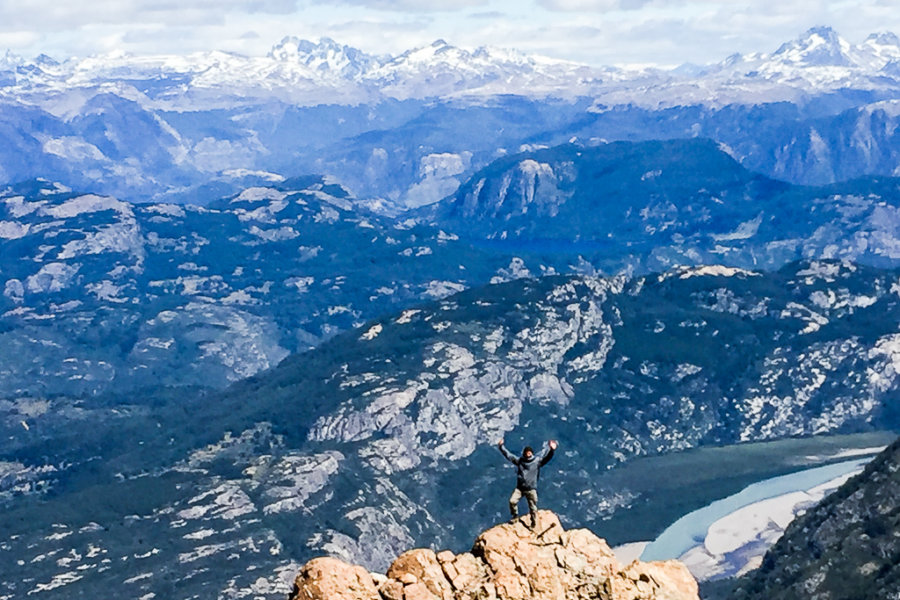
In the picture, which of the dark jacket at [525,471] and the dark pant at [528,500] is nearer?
the dark pant at [528,500]

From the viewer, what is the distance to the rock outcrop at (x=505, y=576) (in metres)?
99.6

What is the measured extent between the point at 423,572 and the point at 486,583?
521 cm

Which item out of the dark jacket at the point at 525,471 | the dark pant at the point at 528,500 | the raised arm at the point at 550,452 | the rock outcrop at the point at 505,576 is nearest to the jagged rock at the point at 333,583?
the rock outcrop at the point at 505,576

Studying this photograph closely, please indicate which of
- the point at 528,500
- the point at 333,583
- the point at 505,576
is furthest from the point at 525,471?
the point at 333,583

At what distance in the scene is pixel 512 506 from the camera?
366 ft

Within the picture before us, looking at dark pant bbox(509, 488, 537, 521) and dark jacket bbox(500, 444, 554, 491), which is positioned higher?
dark jacket bbox(500, 444, 554, 491)

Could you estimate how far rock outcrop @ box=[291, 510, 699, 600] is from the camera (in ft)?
327

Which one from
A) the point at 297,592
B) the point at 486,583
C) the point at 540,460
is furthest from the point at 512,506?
the point at 297,592

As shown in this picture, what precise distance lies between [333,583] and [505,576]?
1367 cm

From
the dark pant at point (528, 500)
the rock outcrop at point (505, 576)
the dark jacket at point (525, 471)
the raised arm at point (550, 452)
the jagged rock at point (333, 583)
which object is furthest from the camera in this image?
the dark jacket at point (525, 471)

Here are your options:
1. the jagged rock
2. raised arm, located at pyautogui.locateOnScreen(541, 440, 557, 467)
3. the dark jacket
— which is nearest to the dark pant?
the dark jacket

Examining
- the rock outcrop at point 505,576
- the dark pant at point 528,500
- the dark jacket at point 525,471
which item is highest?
the dark jacket at point 525,471

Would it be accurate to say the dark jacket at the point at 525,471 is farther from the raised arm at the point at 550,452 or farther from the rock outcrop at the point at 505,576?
the rock outcrop at the point at 505,576

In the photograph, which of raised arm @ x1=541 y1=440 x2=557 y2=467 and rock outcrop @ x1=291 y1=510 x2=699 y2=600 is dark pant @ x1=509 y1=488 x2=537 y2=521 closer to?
rock outcrop @ x1=291 y1=510 x2=699 y2=600
